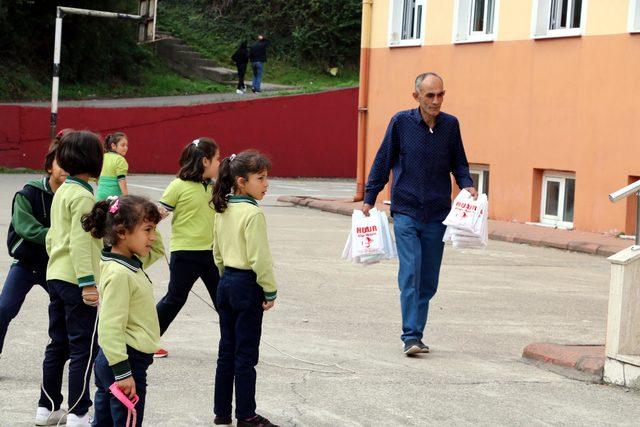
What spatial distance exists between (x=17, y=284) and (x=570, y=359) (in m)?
3.67

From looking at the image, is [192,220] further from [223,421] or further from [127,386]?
[127,386]

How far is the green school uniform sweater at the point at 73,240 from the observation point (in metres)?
6.12

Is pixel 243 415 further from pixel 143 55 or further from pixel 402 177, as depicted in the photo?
pixel 143 55

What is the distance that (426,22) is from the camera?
76.8 feet

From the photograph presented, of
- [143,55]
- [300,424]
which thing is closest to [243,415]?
[300,424]

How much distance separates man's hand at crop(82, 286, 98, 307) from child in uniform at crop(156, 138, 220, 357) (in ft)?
6.14

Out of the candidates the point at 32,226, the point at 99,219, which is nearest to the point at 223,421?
the point at 99,219

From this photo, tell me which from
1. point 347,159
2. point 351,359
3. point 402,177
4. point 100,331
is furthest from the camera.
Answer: point 347,159

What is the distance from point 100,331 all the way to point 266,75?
39.0m

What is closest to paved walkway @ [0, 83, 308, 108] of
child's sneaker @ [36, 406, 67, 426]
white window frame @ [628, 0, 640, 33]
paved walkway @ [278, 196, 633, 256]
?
paved walkway @ [278, 196, 633, 256]

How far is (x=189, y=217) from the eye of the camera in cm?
800

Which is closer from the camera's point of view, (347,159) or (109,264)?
(109,264)

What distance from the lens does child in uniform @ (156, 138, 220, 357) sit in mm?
7980

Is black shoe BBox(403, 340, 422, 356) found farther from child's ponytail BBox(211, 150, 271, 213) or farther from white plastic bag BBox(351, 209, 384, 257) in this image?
child's ponytail BBox(211, 150, 271, 213)
